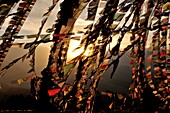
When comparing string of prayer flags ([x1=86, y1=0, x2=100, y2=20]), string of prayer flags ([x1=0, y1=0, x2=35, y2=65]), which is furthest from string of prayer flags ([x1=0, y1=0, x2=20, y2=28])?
string of prayer flags ([x1=86, y1=0, x2=100, y2=20])

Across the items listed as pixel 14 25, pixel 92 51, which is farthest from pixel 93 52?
pixel 14 25

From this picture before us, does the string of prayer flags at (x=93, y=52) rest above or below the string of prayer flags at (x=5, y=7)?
below

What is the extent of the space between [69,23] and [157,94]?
0.51 m

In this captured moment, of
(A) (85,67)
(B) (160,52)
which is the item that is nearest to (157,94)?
(B) (160,52)

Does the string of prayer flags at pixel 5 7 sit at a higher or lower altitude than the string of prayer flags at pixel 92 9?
higher

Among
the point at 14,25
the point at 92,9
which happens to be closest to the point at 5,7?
the point at 14,25

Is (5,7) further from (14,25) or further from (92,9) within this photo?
(92,9)

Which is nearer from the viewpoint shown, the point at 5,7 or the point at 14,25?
the point at 5,7

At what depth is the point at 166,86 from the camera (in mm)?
983

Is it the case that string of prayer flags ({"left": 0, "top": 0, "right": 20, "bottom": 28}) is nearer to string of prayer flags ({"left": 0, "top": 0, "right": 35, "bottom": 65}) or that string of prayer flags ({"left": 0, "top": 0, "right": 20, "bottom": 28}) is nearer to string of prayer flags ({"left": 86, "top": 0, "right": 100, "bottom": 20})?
string of prayer flags ({"left": 0, "top": 0, "right": 35, "bottom": 65})

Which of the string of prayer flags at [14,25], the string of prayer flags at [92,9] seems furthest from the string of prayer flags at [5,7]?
the string of prayer flags at [92,9]

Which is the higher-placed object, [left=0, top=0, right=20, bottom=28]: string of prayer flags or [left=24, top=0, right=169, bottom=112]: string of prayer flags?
[left=0, top=0, right=20, bottom=28]: string of prayer flags

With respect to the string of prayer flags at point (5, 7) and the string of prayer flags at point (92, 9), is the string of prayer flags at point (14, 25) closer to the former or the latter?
the string of prayer flags at point (5, 7)

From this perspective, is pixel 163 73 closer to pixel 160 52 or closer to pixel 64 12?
pixel 160 52
